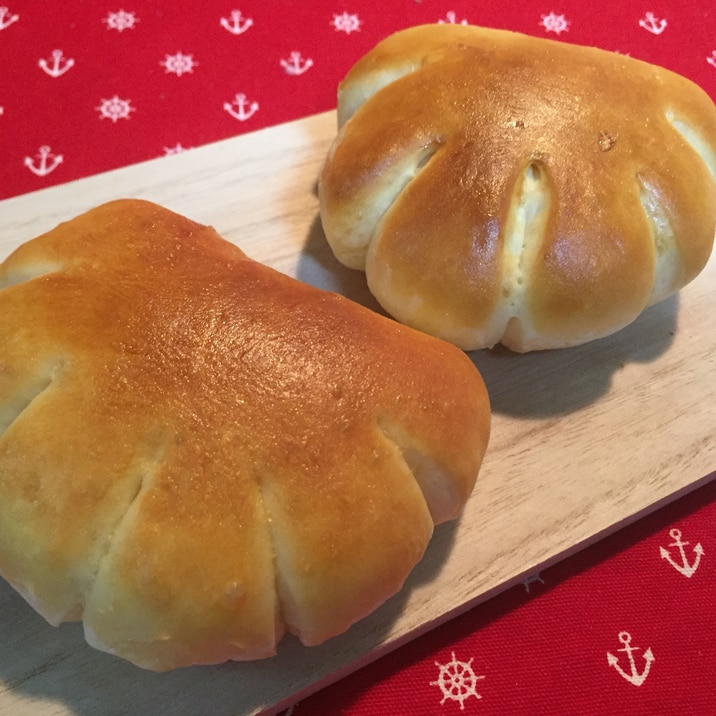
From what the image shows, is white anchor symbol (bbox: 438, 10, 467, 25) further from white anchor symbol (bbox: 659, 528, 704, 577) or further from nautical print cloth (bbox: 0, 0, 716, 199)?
white anchor symbol (bbox: 659, 528, 704, 577)

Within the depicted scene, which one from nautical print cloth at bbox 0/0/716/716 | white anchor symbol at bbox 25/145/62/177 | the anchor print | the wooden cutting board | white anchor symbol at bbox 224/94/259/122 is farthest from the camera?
the anchor print

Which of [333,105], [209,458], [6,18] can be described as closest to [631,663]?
[209,458]

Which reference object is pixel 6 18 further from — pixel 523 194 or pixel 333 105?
pixel 523 194

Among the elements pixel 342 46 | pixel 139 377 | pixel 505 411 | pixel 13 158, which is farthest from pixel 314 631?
pixel 342 46

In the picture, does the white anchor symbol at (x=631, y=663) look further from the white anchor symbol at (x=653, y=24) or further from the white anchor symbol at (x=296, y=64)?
the white anchor symbol at (x=653, y=24)

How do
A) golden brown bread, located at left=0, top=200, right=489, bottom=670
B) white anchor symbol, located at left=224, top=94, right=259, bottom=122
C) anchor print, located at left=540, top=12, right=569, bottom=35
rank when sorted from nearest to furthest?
1. golden brown bread, located at left=0, top=200, right=489, bottom=670
2. white anchor symbol, located at left=224, top=94, right=259, bottom=122
3. anchor print, located at left=540, top=12, right=569, bottom=35

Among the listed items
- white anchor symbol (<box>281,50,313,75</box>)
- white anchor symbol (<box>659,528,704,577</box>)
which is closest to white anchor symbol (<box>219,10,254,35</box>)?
white anchor symbol (<box>281,50,313,75</box>)

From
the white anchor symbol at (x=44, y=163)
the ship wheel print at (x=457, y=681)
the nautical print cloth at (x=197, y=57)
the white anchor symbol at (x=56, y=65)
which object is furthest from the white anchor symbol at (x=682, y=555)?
the white anchor symbol at (x=56, y=65)
